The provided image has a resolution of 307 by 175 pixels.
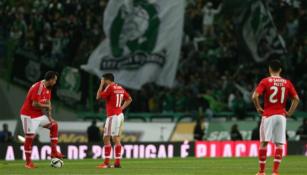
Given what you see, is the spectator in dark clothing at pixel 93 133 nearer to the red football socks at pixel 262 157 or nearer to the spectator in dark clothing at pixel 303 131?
the spectator in dark clothing at pixel 303 131

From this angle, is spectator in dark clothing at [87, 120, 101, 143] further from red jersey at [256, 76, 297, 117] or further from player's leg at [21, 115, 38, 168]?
red jersey at [256, 76, 297, 117]

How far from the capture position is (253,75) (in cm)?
3603

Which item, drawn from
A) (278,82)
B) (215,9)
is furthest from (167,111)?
(278,82)

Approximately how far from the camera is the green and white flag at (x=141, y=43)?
35.7 meters

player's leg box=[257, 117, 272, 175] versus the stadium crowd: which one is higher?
the stadium crowd

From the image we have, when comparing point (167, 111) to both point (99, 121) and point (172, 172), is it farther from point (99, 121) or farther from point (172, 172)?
point (172, 172)

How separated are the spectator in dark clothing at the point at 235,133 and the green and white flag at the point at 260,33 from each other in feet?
9.75

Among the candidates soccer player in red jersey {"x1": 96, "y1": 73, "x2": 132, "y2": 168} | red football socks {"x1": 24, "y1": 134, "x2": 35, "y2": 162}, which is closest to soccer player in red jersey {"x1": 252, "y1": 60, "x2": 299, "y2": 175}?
soccer player in red jersey {"x1": 96, "y1": 73, "x2": 132, "y2": 168}

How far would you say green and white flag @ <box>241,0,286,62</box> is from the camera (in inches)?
1419

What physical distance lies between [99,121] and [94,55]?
2.49 metres

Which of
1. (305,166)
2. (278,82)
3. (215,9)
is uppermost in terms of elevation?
(215,9)

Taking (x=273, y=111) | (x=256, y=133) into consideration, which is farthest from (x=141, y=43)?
(x=273, y=111)

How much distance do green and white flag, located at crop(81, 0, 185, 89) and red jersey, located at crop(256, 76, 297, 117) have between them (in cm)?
1653

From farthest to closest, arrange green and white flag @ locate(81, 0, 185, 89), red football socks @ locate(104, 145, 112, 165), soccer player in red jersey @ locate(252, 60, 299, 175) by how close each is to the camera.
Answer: green and white flag @ locate(81, 0, 185, 89), red football socks @ locate(104, 145, 112, 165), soccer player in red jersey @ locate(252, 60, 299, 175)
